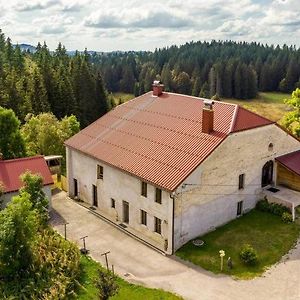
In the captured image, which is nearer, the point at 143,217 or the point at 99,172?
the point at 143,217

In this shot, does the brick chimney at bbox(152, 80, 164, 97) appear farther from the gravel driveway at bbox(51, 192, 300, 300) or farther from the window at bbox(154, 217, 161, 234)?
the window at bbox(154, 217, 161, 234)

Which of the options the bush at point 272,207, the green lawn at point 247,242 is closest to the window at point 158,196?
the green lawn at point 247,242

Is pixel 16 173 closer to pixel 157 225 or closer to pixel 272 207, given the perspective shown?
pixel 157 225

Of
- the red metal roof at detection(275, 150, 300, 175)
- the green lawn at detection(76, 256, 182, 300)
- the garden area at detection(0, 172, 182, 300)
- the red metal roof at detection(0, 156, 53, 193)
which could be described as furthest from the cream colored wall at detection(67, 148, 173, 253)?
the red metal roof at detection(275, 150, 300, 175)

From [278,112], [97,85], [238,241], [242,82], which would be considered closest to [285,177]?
[238,241]

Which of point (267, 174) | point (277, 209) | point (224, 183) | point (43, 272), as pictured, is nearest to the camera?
point (43, 272)

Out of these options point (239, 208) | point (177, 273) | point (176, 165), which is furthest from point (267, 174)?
point (177, 273)
